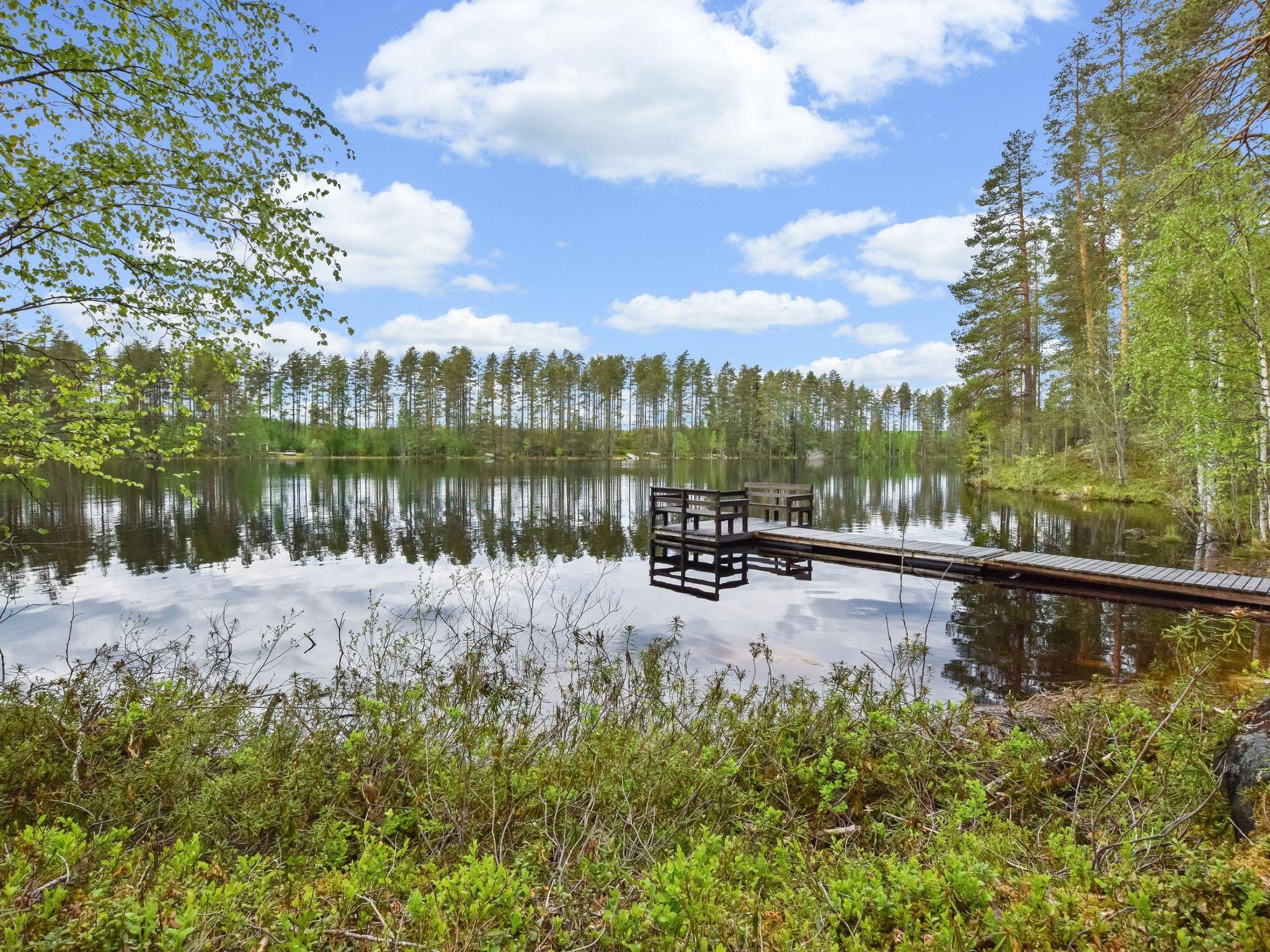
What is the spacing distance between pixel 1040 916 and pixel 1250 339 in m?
16.5

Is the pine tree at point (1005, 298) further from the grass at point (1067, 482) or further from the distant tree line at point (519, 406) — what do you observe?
the distant tree line at point (519, 406)

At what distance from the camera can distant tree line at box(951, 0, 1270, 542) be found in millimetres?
10312

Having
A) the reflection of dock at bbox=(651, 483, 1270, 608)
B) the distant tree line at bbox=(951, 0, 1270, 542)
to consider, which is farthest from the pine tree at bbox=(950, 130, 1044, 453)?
the reflection of dock at bbox=(651, 483, 1270, 608)

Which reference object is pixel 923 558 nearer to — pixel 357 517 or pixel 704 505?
pixel 704 505

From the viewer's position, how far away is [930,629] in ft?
35.6

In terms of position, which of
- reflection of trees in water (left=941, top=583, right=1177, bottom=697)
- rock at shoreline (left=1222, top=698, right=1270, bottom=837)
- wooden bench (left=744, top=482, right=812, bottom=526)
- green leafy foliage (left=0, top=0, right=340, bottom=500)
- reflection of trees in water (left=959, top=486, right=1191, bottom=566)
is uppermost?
green leafy foliage (left=0, top=0, right=340, bottom=500)

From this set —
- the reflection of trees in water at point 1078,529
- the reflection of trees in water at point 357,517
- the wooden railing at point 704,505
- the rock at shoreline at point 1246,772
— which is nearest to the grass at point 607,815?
the rock at shoreline at point 1246,772

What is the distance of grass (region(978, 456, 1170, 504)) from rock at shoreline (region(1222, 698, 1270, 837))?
2916 centimetres

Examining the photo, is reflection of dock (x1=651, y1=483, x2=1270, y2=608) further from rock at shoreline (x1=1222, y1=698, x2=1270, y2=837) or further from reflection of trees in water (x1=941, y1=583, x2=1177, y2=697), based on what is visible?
rock at shoreline (x1=1222, y1=698, x2=1270, y2=837)

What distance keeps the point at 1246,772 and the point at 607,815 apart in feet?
11.6

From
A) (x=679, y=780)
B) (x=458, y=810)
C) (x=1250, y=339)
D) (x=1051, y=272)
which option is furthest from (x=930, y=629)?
(x=1051, y=272)

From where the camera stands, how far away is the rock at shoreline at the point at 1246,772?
10.3 feet

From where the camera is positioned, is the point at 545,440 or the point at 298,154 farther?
the point at 545,440

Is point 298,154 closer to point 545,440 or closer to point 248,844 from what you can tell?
point 248,844
